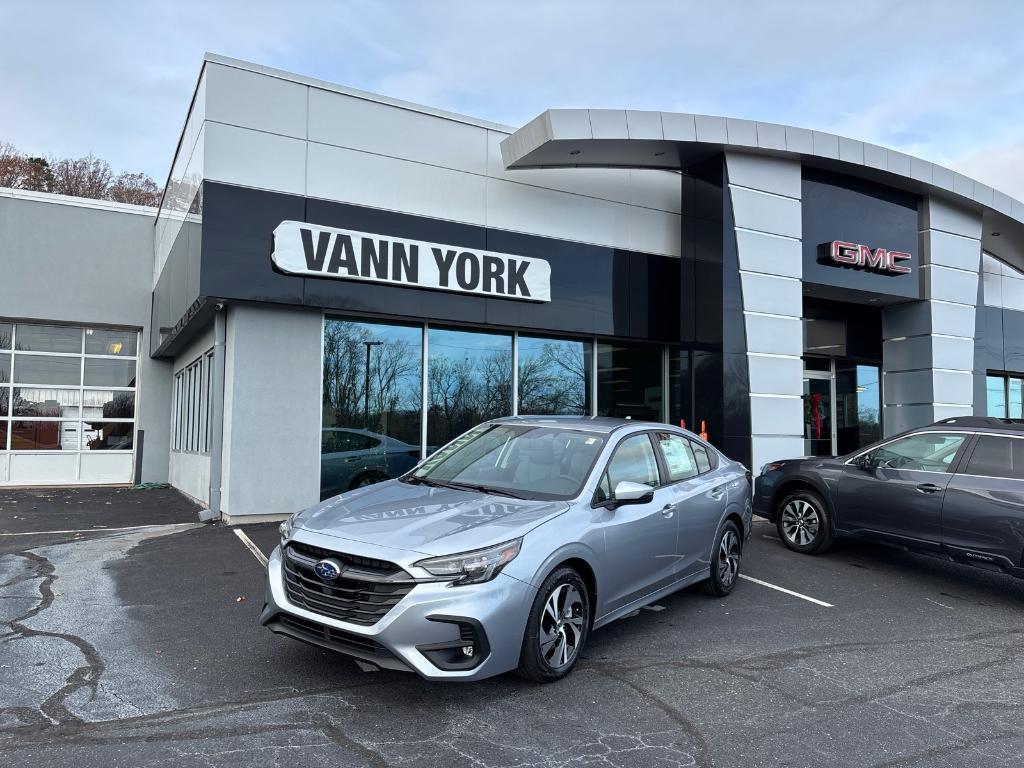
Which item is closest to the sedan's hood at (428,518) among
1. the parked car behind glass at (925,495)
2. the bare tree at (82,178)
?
the parked car behind glass at (925,495)

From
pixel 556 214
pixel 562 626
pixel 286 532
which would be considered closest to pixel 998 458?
pixel 562 626

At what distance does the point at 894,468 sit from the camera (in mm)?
7355

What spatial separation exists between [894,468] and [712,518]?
105 inches

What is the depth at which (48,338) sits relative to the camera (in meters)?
15.6

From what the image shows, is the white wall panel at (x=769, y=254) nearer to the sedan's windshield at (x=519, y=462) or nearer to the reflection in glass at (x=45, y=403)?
the sedan's windshield at (x=519, y=462)

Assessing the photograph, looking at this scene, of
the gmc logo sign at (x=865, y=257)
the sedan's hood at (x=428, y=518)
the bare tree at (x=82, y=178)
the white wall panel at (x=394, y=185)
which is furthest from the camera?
the bare tree at (x=82, y=178)

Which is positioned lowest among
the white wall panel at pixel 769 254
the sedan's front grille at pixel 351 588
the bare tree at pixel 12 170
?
the sedan's front grille at pixel 351 588

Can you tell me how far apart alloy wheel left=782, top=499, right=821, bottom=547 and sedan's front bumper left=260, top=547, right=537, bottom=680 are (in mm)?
5424

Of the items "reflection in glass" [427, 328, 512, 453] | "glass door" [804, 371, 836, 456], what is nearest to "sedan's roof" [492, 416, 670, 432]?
"reflection in glass" [427, 328, 512, 453]

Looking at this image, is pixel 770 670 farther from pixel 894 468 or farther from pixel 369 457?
pixel 369 457

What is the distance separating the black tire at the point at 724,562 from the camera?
20.2 feet

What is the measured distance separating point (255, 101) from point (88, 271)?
328 inches

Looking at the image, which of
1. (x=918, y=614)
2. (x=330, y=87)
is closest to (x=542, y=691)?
(x=918, y=614)

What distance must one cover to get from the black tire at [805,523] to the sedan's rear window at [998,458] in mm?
1645
